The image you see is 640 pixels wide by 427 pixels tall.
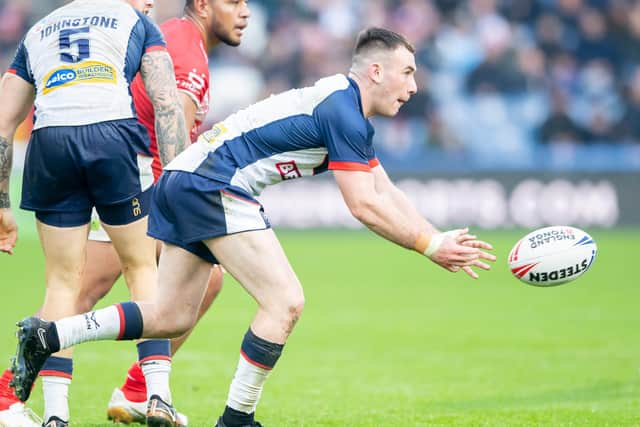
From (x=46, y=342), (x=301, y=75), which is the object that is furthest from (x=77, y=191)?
(x=301, y=75)

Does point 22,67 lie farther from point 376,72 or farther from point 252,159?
point 376,72

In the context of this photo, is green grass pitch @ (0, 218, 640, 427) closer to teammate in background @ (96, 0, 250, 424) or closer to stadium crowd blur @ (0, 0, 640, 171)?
teammate in background @ (96, 0, 250, 424)

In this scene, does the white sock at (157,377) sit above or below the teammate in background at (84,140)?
below

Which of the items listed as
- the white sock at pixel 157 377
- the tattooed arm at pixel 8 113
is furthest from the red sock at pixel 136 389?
the tattooed arm at pixel 8 113

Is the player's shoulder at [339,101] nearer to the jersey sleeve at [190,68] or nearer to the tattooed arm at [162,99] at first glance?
the tattooed arm at [162,99]

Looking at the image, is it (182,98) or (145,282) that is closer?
(145,282)

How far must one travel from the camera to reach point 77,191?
5.93 meters

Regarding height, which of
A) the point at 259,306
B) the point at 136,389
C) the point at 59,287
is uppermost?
the point at 259,306

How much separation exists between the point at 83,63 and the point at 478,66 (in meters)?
17.0

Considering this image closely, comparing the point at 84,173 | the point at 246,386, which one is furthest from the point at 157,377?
the point at 84,173

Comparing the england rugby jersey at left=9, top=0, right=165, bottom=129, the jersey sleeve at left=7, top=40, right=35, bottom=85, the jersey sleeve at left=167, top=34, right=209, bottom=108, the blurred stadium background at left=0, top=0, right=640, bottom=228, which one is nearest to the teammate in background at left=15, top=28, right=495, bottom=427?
the england rugby jersey at left=9, top=0, right=165, bottom=129

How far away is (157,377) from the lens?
610 cm

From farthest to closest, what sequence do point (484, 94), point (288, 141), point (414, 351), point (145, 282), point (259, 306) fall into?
1. point (484, 94)
2. point (414, 351)
3. point (145, 282)
4. point (288, 141)
5. point (259, 306)

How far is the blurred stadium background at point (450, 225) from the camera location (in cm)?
781
